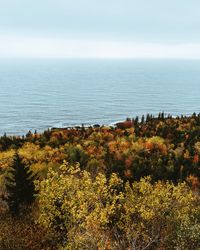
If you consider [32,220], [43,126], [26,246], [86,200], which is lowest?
[43,126]

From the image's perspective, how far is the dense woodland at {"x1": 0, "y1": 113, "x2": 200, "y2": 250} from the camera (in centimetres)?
3119

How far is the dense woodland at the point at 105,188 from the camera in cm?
3119

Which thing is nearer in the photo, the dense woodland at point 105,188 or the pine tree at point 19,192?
the dense woodland at point 105,188

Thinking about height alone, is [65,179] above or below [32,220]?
above

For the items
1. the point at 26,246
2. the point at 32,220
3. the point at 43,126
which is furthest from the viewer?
the point at 43,126

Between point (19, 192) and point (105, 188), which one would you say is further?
point (19, 192)

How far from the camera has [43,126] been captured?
165875mm

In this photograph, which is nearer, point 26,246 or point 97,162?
point 26,246

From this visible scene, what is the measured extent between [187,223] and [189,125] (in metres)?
74.6

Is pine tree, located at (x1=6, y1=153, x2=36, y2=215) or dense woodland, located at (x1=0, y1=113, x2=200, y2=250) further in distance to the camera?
pine tree, located at (x1=6, y1=153, x2=36, y2=215)

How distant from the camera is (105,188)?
31.2 meters

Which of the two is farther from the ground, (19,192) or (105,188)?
(105,188)

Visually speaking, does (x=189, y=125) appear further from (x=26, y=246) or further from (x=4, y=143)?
(x=26, y=246)

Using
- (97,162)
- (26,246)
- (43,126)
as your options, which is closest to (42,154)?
(97,162)
